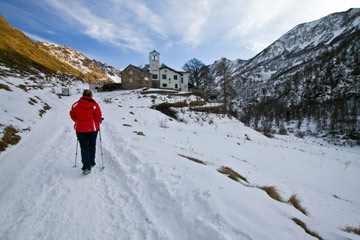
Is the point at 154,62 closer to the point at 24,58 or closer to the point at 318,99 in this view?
the point at 318,99

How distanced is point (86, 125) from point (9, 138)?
518 centimetres

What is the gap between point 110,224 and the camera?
93.0 inches

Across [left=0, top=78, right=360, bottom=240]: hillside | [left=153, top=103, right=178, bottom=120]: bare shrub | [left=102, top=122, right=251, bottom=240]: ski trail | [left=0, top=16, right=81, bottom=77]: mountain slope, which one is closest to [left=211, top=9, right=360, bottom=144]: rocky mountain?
[left=153, top=103, right=178, bottom=120]: bare shrub

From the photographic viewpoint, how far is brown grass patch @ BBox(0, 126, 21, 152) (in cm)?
568

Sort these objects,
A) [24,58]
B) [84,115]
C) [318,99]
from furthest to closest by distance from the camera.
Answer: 1. [24,58]
2. [318,99]
3. [84,115]

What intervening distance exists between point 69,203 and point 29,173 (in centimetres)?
217

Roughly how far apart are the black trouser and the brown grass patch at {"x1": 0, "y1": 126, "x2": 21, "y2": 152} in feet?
13.9

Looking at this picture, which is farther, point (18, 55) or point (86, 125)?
Result: point (18, 55)

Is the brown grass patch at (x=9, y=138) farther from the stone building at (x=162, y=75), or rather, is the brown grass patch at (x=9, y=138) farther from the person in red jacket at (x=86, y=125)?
the stone building at (x=162, y=75)

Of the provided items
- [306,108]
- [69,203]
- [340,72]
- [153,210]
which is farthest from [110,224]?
[340,72]

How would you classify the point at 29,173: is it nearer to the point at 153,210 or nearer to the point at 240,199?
the point at 153,210

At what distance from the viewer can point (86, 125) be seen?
3.98m

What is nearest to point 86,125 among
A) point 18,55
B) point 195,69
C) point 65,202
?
point 65,202

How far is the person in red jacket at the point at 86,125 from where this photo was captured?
3933mm
